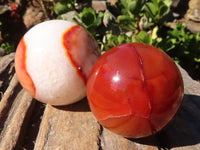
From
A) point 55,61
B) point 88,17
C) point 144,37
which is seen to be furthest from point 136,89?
point 88,17

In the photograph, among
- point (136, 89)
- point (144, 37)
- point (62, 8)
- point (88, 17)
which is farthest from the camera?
point (62, 8)

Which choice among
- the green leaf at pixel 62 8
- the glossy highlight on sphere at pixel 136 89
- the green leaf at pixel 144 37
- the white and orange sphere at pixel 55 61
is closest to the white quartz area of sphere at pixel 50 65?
the white and orange sphere at pixel 55 61

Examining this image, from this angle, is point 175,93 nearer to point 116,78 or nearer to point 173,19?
point 116,78

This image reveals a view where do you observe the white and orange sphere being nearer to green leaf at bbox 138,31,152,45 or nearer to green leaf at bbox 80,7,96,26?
green leaf at bbox 138,31,152,45

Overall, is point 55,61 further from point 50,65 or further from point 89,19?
point 89,19

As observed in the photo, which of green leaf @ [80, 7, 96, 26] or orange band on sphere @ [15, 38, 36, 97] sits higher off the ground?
orange band on sphere @ [15, 38, 36, 97]

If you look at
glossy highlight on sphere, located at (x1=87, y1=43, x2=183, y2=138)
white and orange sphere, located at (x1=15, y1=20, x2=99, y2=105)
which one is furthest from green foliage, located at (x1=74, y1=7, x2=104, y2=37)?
glossy highlight on sphere, located at (x1=87, y1=43, x2=183, y2=138)

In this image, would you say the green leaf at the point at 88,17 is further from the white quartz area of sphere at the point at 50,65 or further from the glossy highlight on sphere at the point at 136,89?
the glossy highlight on sphere at the point at 136,89
